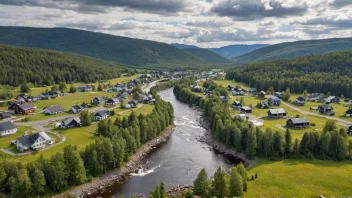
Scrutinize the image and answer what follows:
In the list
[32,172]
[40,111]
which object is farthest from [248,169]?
[40,111]

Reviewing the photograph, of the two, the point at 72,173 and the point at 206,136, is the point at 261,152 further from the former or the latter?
the point at 72,173

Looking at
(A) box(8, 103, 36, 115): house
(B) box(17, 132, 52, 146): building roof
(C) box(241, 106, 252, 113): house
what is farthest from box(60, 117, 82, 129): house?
(C) box(241, 106, 252, 113): house

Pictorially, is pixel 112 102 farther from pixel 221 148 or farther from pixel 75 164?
pixel 75 164

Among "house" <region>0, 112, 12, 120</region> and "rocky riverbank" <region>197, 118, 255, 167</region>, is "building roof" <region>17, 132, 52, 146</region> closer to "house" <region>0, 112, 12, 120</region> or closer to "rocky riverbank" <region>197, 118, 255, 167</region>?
"house" <region>0, 112, 12, 120</region>

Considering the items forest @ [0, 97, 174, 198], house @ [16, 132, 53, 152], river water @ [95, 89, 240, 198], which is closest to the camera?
forest @ [0, 97, 174, 198]

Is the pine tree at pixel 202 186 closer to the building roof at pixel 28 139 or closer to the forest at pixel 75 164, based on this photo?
the forest at pixel 75 164

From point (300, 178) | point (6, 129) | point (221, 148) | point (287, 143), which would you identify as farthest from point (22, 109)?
point (300, 178)
